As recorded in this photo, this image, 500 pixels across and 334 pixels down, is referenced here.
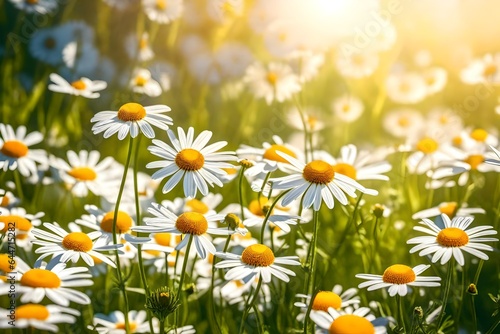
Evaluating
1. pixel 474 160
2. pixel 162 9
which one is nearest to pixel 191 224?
pixel 474 160

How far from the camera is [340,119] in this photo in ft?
12.7

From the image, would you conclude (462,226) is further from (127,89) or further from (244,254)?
(127,89)

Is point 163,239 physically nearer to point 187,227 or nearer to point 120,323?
point 120,323

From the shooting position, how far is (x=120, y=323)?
2020mm

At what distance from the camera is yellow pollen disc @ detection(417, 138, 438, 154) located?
273cm

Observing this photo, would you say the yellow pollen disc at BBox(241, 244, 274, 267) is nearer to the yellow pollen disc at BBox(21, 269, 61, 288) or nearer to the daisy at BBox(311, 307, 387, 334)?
the daisy at BBox(311, 307, 387, 334)

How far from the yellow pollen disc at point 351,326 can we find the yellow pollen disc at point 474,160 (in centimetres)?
116

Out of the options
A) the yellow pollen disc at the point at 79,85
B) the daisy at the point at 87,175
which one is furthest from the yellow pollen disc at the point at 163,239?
the yellow pollen disc at the point at 79,85

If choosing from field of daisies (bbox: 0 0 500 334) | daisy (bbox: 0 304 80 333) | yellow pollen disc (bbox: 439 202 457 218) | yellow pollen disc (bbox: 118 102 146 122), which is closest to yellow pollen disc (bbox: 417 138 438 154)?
field of daisies (bbox: 0 0 500 334)

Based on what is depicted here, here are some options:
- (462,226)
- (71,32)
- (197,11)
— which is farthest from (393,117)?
(462,226)

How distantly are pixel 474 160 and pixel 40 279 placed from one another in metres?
1.61

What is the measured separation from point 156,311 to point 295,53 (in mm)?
1908

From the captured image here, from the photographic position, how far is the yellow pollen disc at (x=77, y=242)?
1.74m

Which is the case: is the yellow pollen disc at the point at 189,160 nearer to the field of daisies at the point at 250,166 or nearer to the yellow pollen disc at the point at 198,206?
the field of daisies at the point at 250,166
